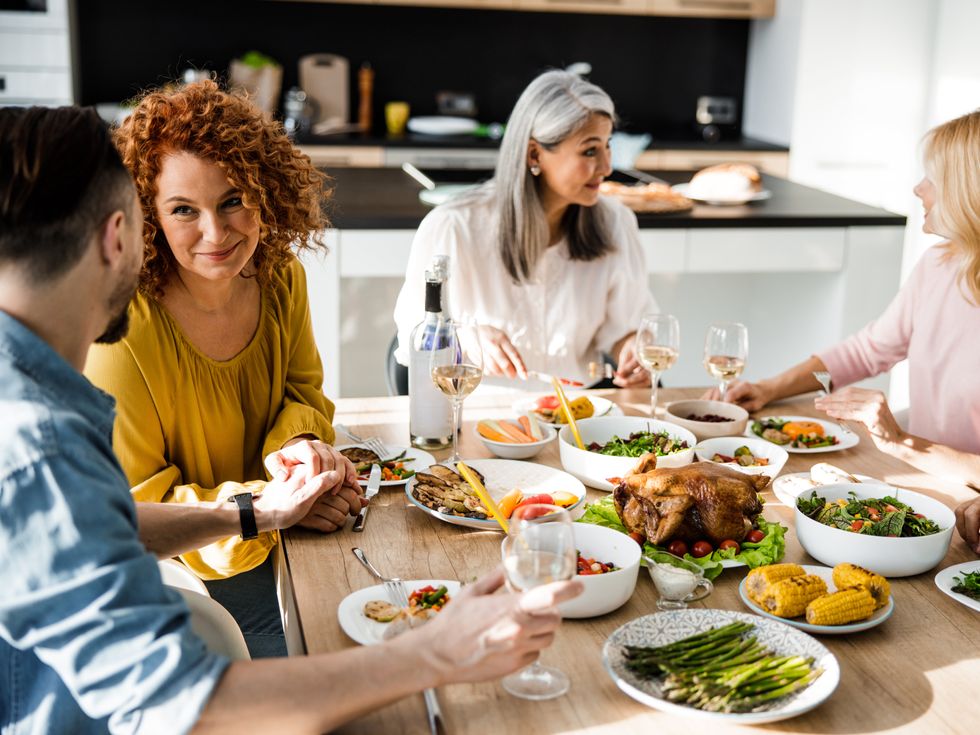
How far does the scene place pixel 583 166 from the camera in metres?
2.71

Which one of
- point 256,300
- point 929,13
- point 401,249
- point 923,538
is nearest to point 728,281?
point 401,249

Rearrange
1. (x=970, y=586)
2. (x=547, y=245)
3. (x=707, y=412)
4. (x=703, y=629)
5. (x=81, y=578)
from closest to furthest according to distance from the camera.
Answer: (x=81, y=578) → (x=703, y=629) → (x=970, y=586) → (x=707, y=412) → (x=547, y=245)

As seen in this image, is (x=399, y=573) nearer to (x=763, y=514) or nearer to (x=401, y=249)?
(x=763, y=514)

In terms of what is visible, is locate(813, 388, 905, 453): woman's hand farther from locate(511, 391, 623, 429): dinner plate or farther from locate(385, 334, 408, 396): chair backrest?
locate(385, 334, 408, 396): chair backrest

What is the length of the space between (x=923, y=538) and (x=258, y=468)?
46.3 inches

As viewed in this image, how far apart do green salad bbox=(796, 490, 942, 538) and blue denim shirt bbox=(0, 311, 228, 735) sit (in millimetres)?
876

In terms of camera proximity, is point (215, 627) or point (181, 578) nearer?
point (215, 627)

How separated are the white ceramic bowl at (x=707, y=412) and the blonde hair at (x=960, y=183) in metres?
0.52

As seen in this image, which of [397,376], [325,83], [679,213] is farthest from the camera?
[325,83]

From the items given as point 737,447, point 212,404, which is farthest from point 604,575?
point 212,404

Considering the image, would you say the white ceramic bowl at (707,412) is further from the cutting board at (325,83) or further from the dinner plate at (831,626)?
the cutting board at (325,83)

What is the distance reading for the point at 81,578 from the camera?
98 cm

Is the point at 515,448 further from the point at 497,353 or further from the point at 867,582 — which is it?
the point at 867,582

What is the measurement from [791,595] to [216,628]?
2.95 feet
